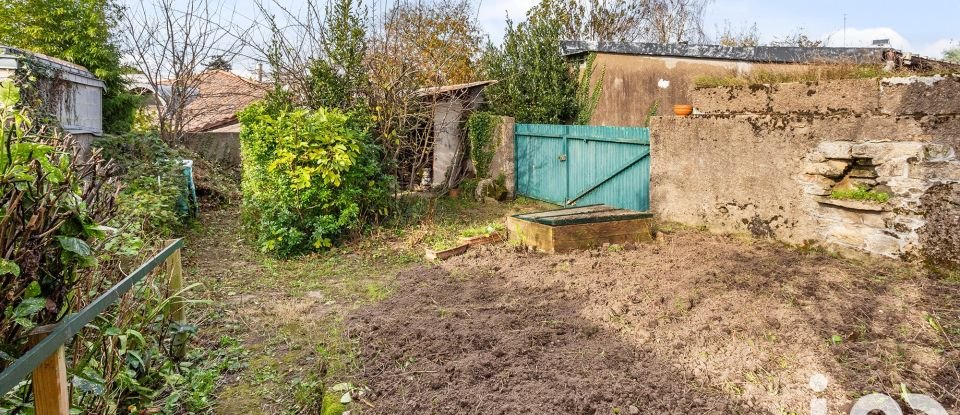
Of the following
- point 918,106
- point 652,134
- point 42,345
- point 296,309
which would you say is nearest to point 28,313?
point 42,345

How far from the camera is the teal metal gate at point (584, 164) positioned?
8273 mm

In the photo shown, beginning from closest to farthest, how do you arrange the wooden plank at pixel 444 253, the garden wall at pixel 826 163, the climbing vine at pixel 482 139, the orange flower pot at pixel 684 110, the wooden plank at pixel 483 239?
the garden wall at pixel 826 163, the wooden plank at pixel 444 253, the wooden plank at pixel 483 239, the orange flower pot at pixel 684 110, the climbing vine at pixel 482 139

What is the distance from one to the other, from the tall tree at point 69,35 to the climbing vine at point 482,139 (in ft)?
22.0

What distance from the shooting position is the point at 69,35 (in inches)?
392

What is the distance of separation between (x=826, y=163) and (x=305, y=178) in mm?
5662

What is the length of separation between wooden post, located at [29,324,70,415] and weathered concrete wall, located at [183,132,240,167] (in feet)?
39.2

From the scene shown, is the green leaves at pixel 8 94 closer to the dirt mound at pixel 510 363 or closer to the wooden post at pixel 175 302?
the wooden post at pixel 175 302

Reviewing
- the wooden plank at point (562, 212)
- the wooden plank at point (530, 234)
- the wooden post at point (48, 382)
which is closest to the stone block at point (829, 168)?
the wooden plank at point (562, 212)

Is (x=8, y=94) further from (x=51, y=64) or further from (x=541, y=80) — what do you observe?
(x=541, y=80)

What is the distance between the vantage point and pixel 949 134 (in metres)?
4.39

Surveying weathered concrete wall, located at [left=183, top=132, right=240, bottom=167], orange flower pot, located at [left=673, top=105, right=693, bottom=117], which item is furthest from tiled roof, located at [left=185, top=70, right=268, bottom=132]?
orange flower pot, located at [left=673, top=105, right=693, bottom=117]

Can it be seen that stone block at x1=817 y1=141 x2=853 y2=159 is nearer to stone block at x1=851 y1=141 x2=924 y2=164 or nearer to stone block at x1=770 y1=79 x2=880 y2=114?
stone block at x1=851 y1=141 x2=924 y2=164

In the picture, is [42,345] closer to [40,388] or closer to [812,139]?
[40,388]

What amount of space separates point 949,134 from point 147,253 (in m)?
6.14
